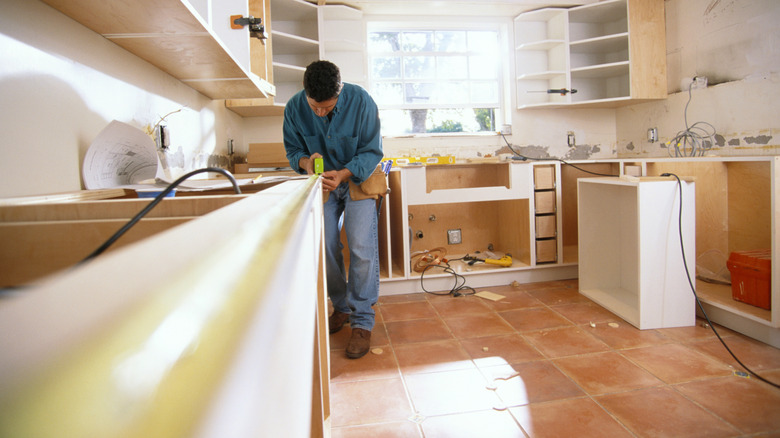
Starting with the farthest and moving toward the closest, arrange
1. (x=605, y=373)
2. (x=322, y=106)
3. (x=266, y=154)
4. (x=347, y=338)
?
(x=266, y=154) → (x=347, y=338) → (x=322, y=106) → (x=605, y=373)

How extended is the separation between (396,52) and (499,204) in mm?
1655

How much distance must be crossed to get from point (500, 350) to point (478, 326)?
0.33 metres

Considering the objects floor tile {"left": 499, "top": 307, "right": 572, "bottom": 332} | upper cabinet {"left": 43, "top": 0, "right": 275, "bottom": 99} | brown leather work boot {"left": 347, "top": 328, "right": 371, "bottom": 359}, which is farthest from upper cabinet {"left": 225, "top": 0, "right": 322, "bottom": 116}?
floor tile {"left": 499, "top": 307, "right": 572, "bottom": 332}

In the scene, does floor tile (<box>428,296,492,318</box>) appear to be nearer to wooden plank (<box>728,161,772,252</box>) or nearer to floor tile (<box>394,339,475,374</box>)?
floor tile (<box>394,339,475,374</box>)

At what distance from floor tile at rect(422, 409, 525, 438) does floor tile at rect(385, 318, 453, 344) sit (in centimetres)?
69

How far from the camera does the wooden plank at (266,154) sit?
3068 millimetres

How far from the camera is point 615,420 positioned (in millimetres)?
1426

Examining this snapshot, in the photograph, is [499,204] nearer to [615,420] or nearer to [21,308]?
[615,420]

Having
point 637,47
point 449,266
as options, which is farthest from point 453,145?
point 637,47

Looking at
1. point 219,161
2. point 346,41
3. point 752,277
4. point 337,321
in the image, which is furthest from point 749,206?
point 219,161

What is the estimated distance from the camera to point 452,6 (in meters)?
3.84

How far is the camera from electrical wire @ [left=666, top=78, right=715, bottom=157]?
10.5 feet

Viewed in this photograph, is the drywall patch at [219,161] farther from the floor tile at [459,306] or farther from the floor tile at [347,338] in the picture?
the floor tile at [459,306]

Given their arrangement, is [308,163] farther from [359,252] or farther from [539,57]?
[539,57]
